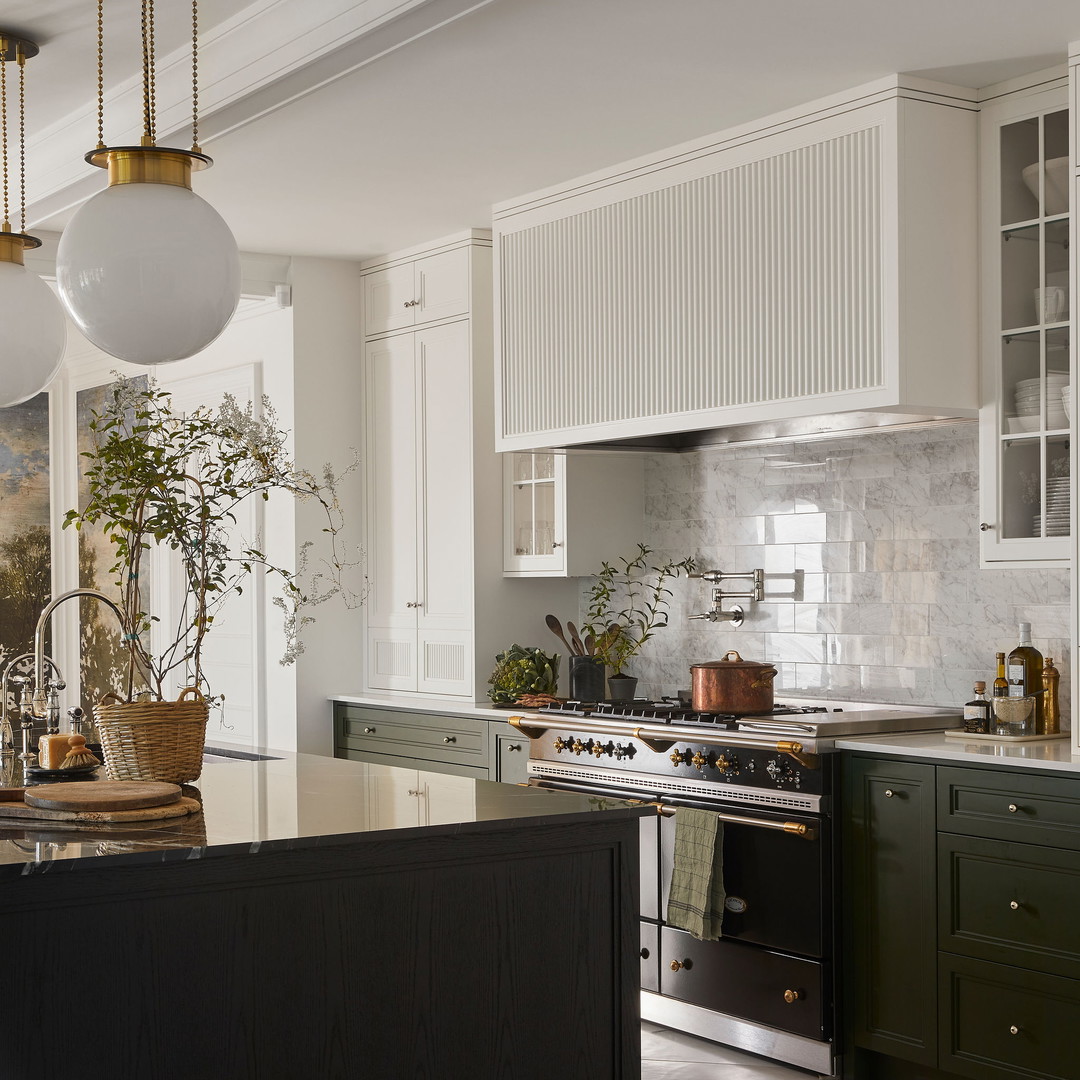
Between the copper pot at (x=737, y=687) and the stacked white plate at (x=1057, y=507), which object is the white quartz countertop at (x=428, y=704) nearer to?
the copper pot at (x=737, y=687)

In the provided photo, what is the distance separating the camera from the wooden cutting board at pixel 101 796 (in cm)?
251

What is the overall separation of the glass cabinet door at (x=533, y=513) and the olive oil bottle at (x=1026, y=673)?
6.45ft

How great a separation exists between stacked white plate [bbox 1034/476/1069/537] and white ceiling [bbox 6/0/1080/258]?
44.6 inches

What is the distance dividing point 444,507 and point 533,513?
38cm

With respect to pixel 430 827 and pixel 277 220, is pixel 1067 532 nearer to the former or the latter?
pixel 430 827

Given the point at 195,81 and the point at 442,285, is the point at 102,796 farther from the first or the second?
the point at 442,285

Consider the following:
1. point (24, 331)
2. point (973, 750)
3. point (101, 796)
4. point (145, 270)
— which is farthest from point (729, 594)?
point (145, 270)

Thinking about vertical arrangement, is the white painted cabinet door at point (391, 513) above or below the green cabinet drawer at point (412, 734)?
above

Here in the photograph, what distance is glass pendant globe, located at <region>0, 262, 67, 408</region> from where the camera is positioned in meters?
3.04

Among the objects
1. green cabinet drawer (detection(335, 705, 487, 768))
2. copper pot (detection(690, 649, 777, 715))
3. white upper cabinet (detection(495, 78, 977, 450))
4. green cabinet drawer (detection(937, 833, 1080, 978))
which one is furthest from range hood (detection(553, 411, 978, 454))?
green cabinet drawer (detection(937, 833, 1080, 978))

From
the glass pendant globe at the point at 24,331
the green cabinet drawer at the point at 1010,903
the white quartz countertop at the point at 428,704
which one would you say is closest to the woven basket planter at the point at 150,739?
the glass pendant globe at the point at 24,331

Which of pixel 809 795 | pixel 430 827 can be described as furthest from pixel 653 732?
pixel 430 827

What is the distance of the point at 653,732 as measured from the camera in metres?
4.59

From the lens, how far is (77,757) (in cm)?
310
